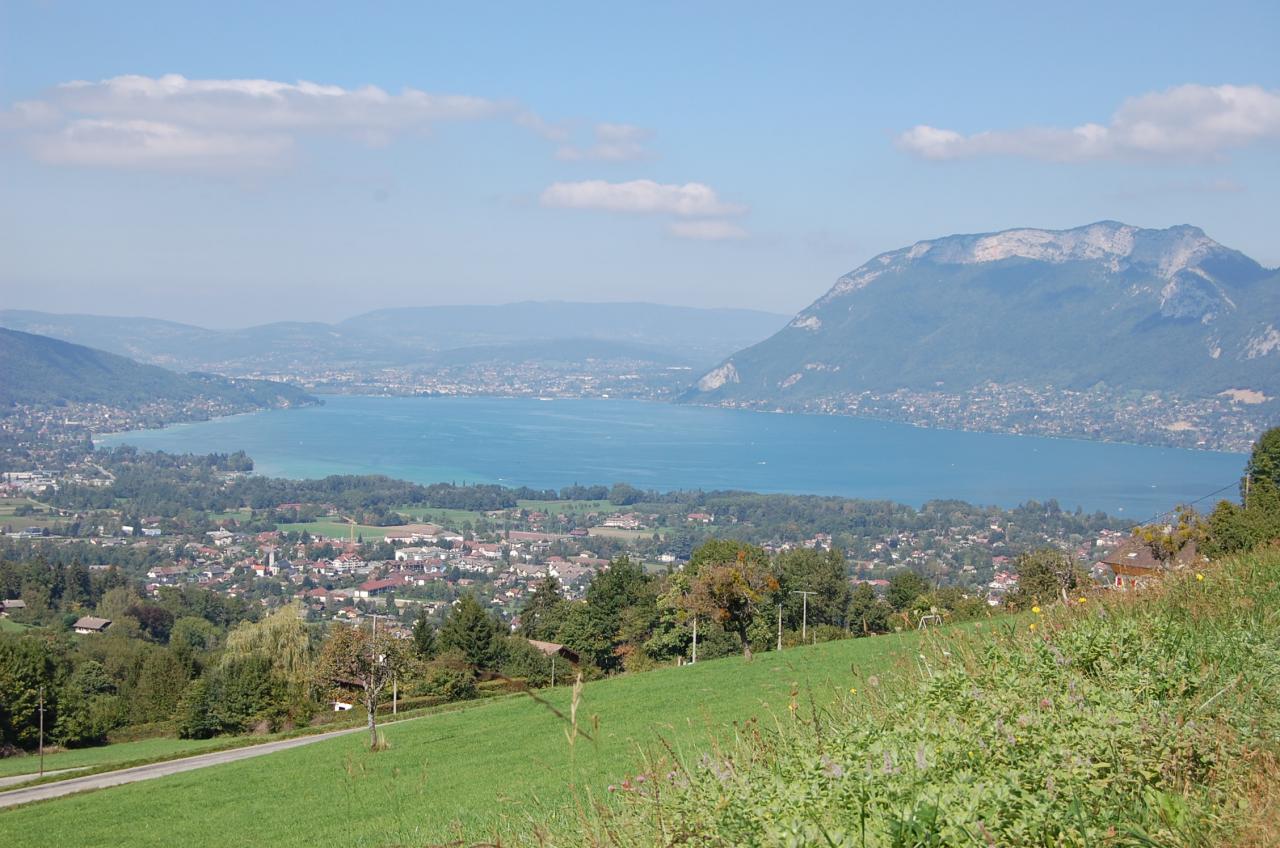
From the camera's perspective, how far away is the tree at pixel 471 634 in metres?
29.9

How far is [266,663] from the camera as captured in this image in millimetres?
26375

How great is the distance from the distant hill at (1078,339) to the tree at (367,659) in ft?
476

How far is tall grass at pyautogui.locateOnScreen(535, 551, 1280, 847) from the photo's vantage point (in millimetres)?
2545

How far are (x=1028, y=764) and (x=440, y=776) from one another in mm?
7443

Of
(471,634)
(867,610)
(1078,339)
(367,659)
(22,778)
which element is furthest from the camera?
(1078,339)

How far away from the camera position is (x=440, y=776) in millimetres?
9312

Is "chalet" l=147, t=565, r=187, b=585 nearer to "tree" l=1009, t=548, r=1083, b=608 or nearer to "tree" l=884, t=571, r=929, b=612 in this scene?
"tree" l=884, t=571, r=929, b=612

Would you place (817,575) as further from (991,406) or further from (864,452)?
(991,406)

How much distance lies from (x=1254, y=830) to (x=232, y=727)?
23422 millimetres

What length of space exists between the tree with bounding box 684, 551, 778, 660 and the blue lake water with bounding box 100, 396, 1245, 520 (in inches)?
2143

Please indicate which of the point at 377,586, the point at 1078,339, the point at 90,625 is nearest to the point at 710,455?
the point at 377,586

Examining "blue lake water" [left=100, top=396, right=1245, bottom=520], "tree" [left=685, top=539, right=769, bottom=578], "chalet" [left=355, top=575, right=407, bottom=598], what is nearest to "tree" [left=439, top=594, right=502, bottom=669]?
"tree" [left=685, top=539, right=769, bottom=578]

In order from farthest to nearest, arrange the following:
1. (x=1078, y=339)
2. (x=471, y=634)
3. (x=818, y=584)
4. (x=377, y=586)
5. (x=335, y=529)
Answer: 1. (x=1078, y=339)
2. (x=335, y=529)
3. (x=377, y=586)
4. (x=818, y=584)
5. (x=471, y=634)

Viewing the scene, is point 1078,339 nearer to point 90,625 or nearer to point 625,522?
point 625,522
